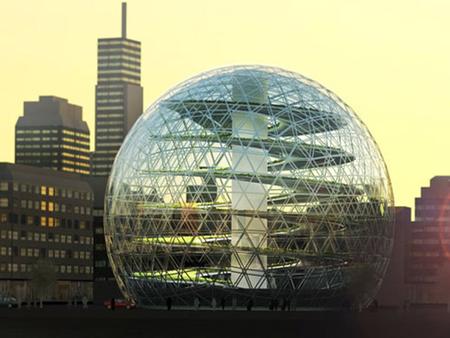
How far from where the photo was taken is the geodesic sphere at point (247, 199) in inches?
3563

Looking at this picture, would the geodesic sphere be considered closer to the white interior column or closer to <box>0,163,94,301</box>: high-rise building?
the white interior column

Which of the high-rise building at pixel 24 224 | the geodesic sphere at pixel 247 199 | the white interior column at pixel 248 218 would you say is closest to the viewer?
the white interior column at pixel 248 218

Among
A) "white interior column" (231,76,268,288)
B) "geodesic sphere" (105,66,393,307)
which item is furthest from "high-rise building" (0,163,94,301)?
"white interior column" (231,76,268,288)

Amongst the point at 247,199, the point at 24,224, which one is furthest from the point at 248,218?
the point at 24,224

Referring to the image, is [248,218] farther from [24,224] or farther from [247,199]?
[24,224]

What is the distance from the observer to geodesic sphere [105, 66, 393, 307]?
297ft

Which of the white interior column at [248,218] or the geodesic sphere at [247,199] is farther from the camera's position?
the geodesic sphere at [247,199]

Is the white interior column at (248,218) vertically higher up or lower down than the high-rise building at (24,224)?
lower down

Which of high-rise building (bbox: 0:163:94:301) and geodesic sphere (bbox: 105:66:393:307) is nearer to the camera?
geodesic sphere (bbox: 105:66:393:307)

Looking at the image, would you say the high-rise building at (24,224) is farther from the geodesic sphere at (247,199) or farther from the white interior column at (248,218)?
the white interior column at (248,218)

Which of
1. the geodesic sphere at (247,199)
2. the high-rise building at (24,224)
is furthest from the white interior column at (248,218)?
the high-rise building at (24,224)

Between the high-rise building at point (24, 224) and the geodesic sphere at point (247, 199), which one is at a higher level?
the high-rise building at point (24, 224)

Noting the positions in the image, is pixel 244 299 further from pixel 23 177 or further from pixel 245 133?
pixel 23 177

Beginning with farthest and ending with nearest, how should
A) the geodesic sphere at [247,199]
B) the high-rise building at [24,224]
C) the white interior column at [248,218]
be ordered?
the high-rise building at [24,224] → the geodesic sphere at [247,199] → the white interior column at [248,218]
